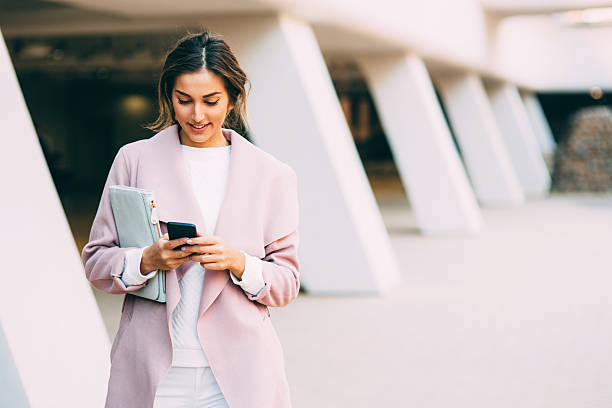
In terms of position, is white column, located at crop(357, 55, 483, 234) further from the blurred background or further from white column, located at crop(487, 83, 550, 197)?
white column, located at crop(487, 83, 550, 197)

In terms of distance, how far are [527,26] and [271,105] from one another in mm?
18480

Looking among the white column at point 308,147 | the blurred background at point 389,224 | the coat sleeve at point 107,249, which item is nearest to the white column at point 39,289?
the blurred background at point 389,224

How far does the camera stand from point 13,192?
4102 millimetres

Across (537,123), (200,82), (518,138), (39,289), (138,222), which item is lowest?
(537,123)

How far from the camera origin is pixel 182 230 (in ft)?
6.61

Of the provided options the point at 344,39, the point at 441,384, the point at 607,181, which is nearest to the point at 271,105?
the point at 344,39

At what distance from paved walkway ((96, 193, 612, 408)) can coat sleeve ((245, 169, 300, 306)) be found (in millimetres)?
2828

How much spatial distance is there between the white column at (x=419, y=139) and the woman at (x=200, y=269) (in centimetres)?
1100

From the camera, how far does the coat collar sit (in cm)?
219

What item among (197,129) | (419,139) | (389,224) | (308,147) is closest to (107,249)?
(197,129)

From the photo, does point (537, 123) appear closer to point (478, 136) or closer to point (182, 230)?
point (478, 136)

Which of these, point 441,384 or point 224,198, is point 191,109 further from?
point 441,384

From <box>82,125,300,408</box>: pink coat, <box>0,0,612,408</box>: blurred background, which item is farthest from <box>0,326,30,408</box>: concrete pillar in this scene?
<box>82,125,300,408</box>: pink coat

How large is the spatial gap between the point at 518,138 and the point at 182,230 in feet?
74.3
